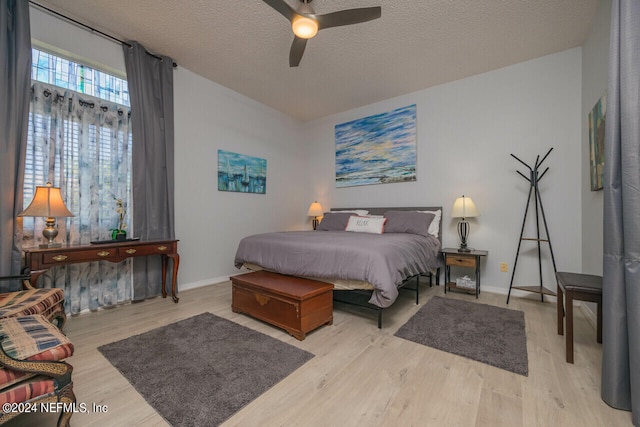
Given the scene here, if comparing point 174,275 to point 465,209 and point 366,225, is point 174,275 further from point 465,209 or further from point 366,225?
point 465,209

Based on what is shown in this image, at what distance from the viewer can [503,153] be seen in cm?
340

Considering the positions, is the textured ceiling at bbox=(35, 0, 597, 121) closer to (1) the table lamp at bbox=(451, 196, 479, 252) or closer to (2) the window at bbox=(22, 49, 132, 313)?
(2) the window at bbox=(22, 49, 132, 313)

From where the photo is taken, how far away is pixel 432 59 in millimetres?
3242

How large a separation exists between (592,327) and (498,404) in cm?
169

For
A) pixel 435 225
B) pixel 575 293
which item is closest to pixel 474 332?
pixel 575 293

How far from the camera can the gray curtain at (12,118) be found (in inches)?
84.4

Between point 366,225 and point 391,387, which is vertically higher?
point 366,225

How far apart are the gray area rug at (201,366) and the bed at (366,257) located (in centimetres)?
71

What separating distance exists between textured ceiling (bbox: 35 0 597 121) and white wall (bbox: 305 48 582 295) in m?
0.24

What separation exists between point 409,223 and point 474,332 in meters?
1.60

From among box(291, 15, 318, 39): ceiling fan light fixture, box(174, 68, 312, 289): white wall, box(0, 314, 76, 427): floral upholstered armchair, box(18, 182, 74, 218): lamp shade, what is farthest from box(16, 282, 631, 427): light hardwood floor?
Result: box(291, 15, 318, 39): ceiling fan light fixture

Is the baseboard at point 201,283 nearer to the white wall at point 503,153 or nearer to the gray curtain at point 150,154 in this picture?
the gray curtain at point 150,154

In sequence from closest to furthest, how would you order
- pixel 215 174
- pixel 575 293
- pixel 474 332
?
pixel 575 293, pixel 474 332, pixel 215 174

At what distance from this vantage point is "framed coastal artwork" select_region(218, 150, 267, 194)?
3.99m
